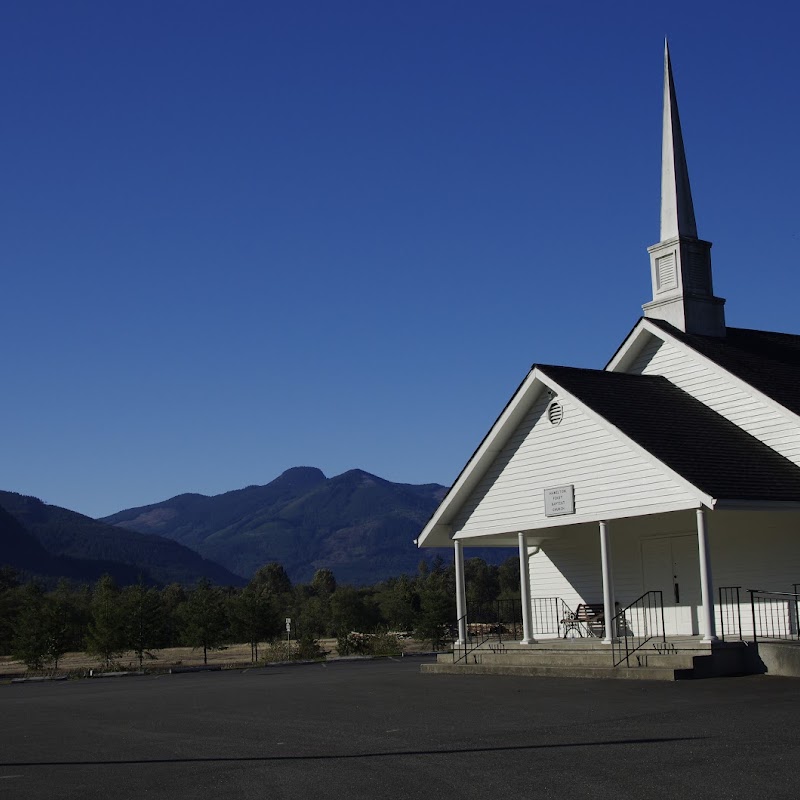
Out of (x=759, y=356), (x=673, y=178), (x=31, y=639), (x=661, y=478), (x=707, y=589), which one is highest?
(x=673, y=178)

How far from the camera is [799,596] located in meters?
22.4

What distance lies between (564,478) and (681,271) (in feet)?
22.1

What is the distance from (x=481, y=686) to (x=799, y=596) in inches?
262

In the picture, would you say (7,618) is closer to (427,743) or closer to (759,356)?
(759,356)

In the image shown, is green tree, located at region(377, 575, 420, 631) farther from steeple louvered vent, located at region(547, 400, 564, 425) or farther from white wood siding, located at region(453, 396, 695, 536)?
steeple louvered vent, located at region(547, 400, 564, 425)

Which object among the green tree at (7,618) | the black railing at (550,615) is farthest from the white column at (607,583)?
the green tree at (7,618)

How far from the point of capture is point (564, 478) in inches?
943

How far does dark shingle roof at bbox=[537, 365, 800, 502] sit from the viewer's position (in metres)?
21.1

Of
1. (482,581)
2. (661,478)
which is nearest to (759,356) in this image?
(661,478)

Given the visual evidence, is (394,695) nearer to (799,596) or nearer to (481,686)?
(481,686)

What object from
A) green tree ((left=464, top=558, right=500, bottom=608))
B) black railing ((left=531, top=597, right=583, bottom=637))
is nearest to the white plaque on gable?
black railing ((left=531, top=597, right=583, bottom=637))

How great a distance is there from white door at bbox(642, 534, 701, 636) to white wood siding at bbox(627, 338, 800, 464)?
8.89 ft

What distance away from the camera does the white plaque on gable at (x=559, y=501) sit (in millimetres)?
23672

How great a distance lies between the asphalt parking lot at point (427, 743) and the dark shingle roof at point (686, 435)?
378cm
